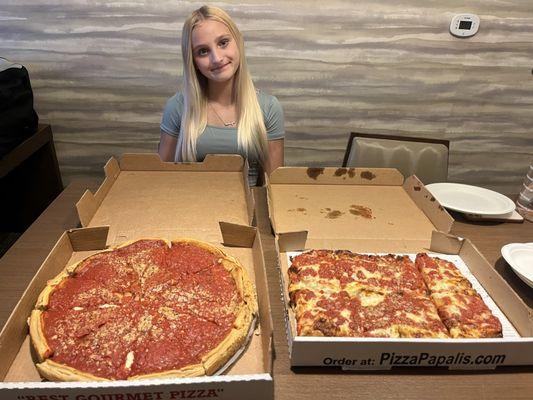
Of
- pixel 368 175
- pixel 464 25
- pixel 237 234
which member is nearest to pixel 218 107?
pixel 368 175

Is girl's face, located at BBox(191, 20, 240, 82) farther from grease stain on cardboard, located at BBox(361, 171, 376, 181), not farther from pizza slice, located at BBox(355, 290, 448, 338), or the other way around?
pizza slice, located at BBox(355, 290, 448, 338)

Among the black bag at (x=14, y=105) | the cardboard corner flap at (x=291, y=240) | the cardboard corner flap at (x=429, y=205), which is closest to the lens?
the cardboard corner flap at (x=291, y=240)

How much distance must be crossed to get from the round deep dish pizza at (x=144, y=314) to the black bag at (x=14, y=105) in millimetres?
1698

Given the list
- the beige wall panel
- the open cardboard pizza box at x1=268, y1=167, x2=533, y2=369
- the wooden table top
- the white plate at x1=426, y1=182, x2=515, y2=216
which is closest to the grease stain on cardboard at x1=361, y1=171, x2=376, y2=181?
the open cardboard pizza box at x1=268, y1=167, x2=533, y2=369

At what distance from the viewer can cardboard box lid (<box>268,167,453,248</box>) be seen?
1.57m

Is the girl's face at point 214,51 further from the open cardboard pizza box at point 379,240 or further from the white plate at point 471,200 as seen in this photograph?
the white plate at point 471,200

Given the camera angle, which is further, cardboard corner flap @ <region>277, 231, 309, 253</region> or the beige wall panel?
the beige wall panel

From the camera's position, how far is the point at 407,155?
2432 mm

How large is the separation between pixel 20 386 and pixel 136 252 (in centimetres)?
62

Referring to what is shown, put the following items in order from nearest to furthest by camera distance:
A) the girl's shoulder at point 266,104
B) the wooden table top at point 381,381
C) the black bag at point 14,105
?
the wooden table top at point 381,381 → the girl's shoulder at point 266,104 → the black bag at point 14,105

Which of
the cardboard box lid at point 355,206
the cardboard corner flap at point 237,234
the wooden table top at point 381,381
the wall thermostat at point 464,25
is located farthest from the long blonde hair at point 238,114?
the wall thermostat at point 464,25

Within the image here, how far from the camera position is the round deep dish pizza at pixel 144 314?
3.42 feet

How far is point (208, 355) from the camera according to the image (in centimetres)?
104

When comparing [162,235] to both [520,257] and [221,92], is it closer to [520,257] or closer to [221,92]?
[221,92]
